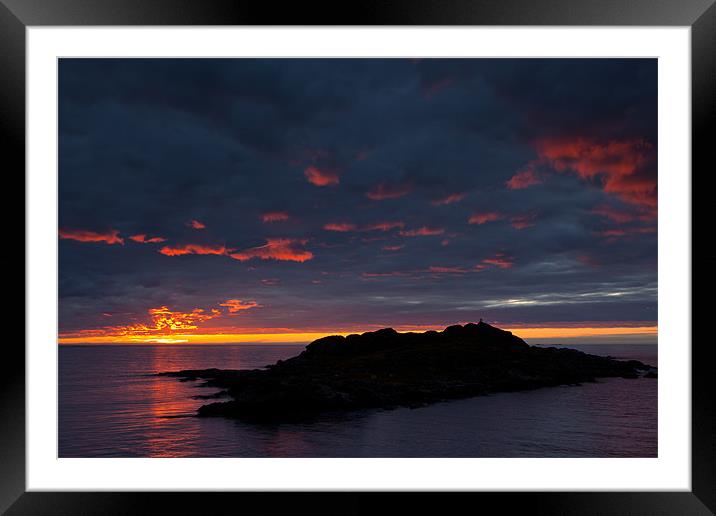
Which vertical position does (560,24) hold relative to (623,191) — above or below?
below

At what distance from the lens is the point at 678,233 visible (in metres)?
2.34

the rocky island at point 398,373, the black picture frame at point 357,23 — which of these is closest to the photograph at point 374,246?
the rocky island at point 398,373

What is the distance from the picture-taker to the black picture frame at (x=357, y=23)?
2.17m

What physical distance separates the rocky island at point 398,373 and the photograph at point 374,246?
118 mm

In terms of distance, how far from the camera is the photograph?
53.5 ft

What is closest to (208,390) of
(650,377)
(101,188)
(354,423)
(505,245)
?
(354,423)

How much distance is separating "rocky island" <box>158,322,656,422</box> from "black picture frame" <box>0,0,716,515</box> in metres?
11.9

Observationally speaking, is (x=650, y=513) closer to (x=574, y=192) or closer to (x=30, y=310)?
(x=30, y=310)

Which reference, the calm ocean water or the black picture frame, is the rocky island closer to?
the calm ocean water

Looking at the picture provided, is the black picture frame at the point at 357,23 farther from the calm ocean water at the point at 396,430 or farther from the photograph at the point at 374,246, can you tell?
the photograph at the point at 374,246

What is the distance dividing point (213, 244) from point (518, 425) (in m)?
24.7

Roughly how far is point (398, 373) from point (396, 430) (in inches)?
299

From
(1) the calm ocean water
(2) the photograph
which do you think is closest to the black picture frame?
(1) the calm ocean water

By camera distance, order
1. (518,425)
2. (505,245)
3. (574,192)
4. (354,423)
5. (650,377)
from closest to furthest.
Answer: (354,423)
(518,425)
(650,377)
(574,192)
(505,245)
